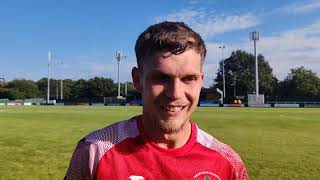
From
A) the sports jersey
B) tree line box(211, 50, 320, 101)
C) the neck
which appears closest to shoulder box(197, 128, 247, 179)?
the sports jersey

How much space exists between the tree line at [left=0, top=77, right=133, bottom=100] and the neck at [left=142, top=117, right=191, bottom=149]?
151m

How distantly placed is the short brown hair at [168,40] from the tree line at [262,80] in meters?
123

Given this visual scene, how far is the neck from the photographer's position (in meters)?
2.75

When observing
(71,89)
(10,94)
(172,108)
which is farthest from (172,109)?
(71,89)

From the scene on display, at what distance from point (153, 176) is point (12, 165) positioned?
10340mm

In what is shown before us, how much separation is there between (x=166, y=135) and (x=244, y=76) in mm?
151354

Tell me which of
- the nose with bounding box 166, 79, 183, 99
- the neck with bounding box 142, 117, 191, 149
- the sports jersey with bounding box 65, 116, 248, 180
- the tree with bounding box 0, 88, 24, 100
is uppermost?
the tree with bounding box 0, 88, 24, 100

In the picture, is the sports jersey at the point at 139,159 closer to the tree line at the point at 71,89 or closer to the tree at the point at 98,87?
the tree line at the point at 71,89

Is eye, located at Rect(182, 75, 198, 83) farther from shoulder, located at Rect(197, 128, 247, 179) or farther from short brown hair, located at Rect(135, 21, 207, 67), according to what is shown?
shoulder, located at Rect(197, 128, 247, 179)

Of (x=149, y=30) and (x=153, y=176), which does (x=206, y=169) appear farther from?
(x=149, y=30)

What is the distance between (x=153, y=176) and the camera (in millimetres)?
2734

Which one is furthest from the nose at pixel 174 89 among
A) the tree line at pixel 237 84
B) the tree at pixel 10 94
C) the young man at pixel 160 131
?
the tree at pixel 10 94

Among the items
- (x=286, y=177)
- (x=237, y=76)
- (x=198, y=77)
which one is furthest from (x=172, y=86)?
(x=237, y=76)

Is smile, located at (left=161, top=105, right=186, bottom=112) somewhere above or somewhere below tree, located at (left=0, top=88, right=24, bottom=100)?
below
